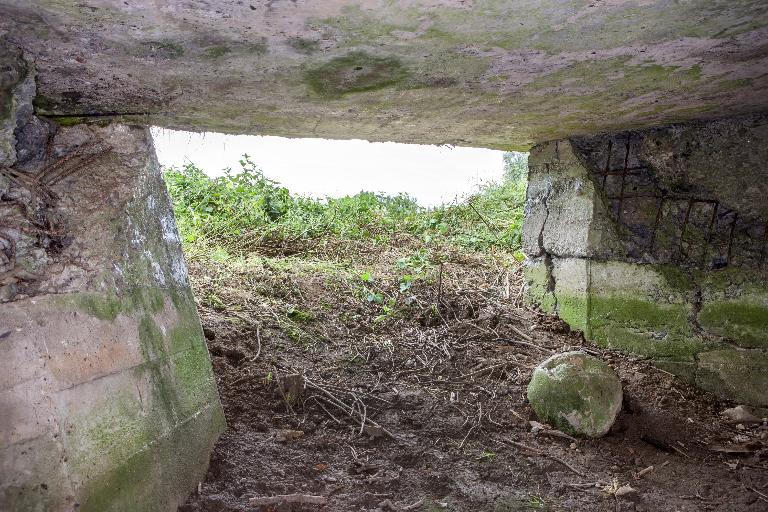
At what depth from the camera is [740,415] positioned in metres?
3.52

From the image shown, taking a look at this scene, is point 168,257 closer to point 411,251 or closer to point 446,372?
point 446,372

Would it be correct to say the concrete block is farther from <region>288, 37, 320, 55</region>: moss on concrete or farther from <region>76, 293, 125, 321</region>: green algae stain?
<region>288, 37, 320, 55</region>: moss on concrete

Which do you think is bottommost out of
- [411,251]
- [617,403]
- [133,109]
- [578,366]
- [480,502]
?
[480,502]

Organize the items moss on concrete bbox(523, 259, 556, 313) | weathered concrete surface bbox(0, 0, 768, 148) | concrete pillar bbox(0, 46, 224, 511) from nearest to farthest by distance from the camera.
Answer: weathered concrete surface bbox(0, 0, 768, 148) → concrete pillar bbox(0, 46, 224, 511) → moss on concrete bbox(523, 259, 556, 313)

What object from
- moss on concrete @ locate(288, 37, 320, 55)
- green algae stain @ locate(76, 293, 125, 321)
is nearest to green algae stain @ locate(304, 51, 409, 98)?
moss on concrete @ locate(288, 37, 320, 55)

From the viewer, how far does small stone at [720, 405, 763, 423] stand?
3.50 meters

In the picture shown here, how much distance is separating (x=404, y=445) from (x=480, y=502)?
1.93 feet

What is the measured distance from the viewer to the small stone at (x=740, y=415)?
3.50 metres

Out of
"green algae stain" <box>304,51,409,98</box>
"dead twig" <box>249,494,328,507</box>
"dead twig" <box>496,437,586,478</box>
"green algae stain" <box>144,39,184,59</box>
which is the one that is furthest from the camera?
"dead twig" <box>496,437,586,478</box>

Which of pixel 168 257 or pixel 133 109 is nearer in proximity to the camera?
pixel 133 109

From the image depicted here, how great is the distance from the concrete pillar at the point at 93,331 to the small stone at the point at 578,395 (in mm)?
1958

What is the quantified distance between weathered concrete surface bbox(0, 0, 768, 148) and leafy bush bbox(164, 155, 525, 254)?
3220mm

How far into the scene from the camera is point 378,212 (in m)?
7.83

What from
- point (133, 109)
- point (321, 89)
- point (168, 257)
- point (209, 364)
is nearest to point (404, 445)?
point (209, 364)
